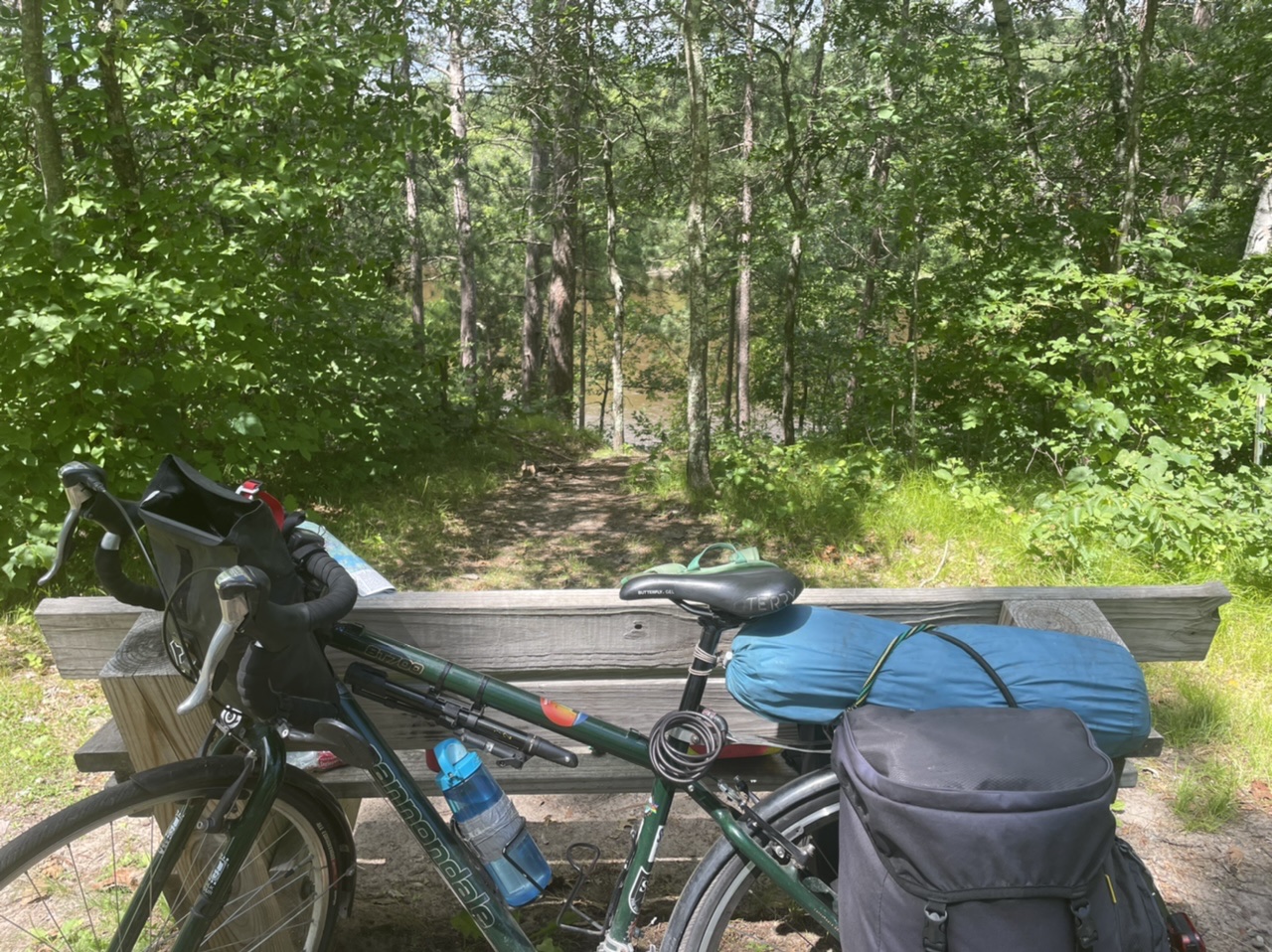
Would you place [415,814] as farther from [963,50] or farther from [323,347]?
[963,50]

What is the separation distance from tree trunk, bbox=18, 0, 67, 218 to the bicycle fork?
11.2 feet

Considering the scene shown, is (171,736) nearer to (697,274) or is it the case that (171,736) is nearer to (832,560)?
(832,560)

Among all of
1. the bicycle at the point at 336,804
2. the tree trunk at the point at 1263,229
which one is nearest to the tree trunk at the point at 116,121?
the bicycle at the point at 336,804

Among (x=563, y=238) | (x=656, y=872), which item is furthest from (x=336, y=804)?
(x=563, y=238)

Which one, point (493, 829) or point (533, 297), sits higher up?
point (493, 829)

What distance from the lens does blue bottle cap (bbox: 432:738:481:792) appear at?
1.79 meters

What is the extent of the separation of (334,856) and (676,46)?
12.6 m

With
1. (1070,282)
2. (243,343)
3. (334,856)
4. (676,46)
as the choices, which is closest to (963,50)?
(1070,282)

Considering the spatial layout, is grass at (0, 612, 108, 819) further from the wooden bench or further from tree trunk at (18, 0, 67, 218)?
tree trunk at (18, 0, 67, 218)

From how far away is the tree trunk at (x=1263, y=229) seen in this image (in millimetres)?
5973

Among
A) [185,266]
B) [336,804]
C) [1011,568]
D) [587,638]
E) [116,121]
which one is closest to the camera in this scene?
[336,804]

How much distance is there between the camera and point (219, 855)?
173 centimetres

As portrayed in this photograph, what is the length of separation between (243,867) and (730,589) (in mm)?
1281

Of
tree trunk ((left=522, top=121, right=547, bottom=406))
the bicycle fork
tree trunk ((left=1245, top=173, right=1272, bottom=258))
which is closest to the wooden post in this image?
the bicycle fork
